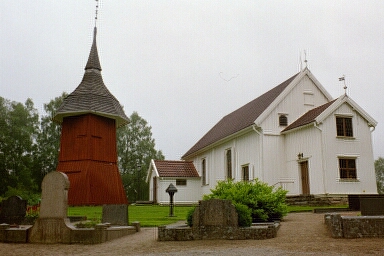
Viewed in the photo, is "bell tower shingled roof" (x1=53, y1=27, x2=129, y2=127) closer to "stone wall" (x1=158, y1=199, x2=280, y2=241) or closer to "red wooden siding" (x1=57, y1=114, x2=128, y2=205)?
"red wooden siding" (x1=57, y1=114, x2=128, y2=205)

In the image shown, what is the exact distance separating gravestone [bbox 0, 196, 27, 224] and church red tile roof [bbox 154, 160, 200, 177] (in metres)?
19.4

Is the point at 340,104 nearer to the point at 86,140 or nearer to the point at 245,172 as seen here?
the point at 245,172

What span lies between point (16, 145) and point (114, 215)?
37.9 meters

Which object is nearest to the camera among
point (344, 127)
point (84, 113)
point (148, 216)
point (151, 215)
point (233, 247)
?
point (233, 247)

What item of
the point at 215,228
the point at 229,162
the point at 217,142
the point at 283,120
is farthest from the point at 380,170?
the point at 215,228

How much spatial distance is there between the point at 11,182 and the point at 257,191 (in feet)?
131

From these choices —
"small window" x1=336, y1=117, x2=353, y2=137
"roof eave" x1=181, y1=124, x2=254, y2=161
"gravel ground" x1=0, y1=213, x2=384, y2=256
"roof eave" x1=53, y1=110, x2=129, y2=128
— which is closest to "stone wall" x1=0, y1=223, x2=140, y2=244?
"gravel ground" x1=0, y1=213, x2=384, y2=256

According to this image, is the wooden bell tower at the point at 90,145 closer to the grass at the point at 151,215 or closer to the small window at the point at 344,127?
the grass at the point at 151,215

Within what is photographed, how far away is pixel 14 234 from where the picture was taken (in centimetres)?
1122

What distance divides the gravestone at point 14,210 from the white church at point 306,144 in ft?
48.6

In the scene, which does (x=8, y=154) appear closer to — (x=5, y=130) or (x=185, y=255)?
(x=5, y=130)

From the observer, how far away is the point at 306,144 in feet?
79.5

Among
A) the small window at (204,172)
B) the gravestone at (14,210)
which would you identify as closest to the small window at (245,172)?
the small window at (204,172)

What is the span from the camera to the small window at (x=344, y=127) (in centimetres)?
2394
